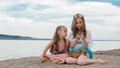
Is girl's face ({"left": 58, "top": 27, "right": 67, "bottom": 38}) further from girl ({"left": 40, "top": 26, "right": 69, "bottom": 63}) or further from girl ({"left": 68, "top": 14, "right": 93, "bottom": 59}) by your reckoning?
girl ({"left": 68, "top": 14, "right": 93, "bottom": 59})

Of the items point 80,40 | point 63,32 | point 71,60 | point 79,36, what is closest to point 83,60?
point 71,60

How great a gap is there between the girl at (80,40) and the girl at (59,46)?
0.17 metres

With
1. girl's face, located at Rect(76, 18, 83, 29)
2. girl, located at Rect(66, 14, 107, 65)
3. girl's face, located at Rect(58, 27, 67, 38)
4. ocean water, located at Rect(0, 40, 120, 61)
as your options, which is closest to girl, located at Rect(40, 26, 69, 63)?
girl's face, located at Rect(58, 27, 67, 38)

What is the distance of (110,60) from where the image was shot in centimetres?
1268

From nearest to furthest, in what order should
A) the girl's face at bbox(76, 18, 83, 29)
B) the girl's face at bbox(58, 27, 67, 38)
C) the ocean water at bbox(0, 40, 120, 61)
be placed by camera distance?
the girl's face at bbox(76, 18, 83, 29) < the girl's face at bbox(58, 27, 67, 38) < the ocean water at bbox(0, 40, 120, 61)

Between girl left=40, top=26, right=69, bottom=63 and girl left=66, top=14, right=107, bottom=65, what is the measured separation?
0.17 m

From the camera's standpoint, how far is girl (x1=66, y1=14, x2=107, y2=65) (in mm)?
11086

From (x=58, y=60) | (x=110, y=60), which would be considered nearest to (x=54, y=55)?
(x=58, y=60)

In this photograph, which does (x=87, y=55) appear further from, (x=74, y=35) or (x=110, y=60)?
(x=110, y=60)

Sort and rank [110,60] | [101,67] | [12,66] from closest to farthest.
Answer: [101,67] < [12,66] < [110,60]

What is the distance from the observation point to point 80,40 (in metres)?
11.2

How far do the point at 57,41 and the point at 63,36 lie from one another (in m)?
0.21

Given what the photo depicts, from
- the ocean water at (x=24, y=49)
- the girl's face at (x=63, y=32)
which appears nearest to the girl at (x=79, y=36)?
the girl's face at (x=63, y=32)

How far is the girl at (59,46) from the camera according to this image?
11.3 metres
